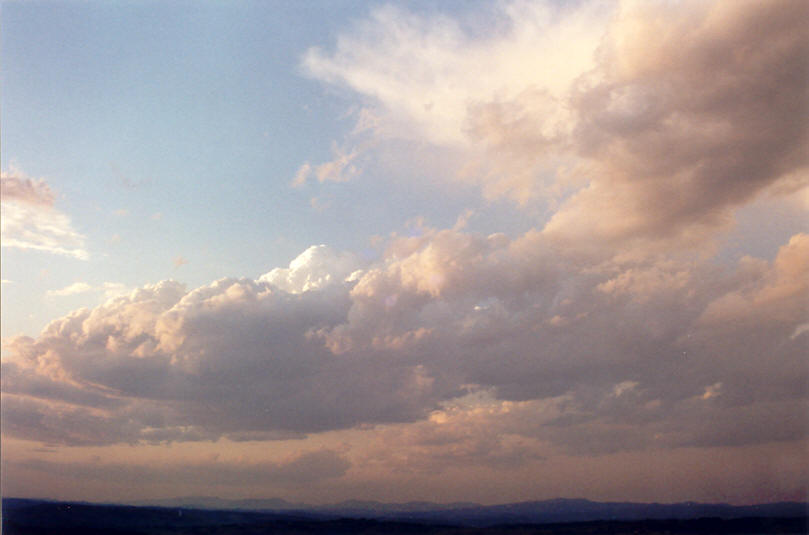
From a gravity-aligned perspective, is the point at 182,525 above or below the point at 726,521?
below


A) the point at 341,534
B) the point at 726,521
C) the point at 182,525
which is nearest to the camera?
the point at 726,521

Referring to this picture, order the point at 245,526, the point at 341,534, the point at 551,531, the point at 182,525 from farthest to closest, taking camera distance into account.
Result: the point at 182,525 → the point at 245,526 → the point at 551,531 → the point at 341,534

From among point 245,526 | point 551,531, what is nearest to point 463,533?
point 551,531

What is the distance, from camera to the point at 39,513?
73500 millimetres

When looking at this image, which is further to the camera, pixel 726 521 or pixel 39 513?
pixel 39 513

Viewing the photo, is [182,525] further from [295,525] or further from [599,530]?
[599,530]

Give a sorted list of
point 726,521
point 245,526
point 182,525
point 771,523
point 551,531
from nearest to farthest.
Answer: point 771,523 → point 726,521 → point 551,531 → point 245,526 → point 182,525

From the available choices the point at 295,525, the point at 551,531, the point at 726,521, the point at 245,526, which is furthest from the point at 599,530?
the point at 245,526

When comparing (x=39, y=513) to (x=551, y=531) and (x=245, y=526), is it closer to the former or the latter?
(x=245, y=526)

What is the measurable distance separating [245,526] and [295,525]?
6785 mm

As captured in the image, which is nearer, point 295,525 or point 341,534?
point 341,534

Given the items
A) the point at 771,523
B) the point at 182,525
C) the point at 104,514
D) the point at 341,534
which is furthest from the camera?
the point at 104,514

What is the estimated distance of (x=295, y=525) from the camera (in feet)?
235

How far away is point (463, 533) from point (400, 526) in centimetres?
813
